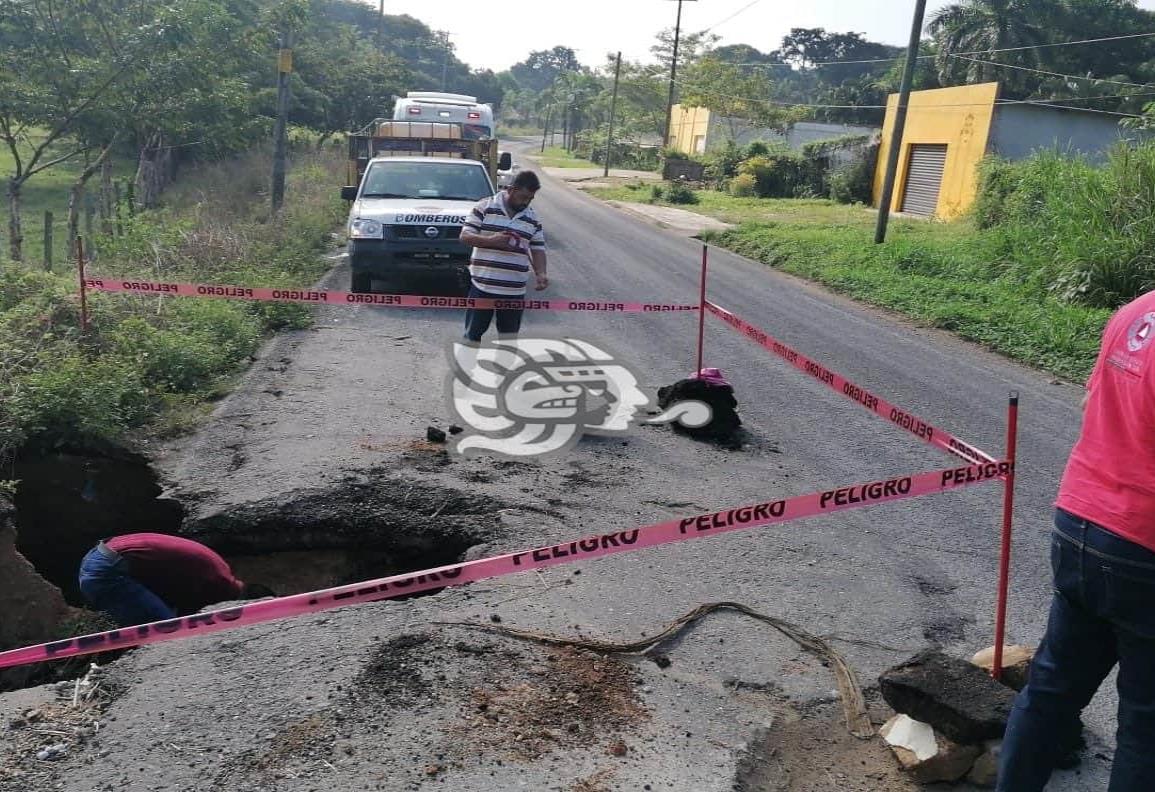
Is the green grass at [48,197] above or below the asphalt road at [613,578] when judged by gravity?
below

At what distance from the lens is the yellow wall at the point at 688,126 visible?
53.4 m

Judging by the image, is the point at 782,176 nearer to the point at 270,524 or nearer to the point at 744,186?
the point at 744,186

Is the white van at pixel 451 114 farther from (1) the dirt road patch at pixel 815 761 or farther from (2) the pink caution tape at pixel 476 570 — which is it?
(1) the dirt road patch at pixel 815 761

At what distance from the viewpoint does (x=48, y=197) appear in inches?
1254

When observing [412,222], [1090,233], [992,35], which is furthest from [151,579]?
[992,35]

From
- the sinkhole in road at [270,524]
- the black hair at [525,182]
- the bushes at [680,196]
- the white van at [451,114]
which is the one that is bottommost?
the sinkhole in road at [270,524]

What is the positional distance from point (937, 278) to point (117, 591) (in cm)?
1402

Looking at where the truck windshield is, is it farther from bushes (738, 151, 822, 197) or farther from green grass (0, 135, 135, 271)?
bushes (738, 151, 822, 197)

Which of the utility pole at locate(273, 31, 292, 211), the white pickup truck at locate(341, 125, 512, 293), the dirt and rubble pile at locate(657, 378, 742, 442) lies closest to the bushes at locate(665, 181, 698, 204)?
the utility pole at locate(273, 31, 292, 211)

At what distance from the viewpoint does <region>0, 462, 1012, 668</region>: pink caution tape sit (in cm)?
316

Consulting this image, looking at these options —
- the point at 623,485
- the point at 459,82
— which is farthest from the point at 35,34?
the point at 459,82

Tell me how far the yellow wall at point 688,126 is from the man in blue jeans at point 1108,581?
51383mm

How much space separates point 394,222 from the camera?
11.4 m

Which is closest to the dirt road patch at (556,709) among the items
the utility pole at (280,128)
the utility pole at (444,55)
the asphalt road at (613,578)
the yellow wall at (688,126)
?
the asphalt road at (613,578)
